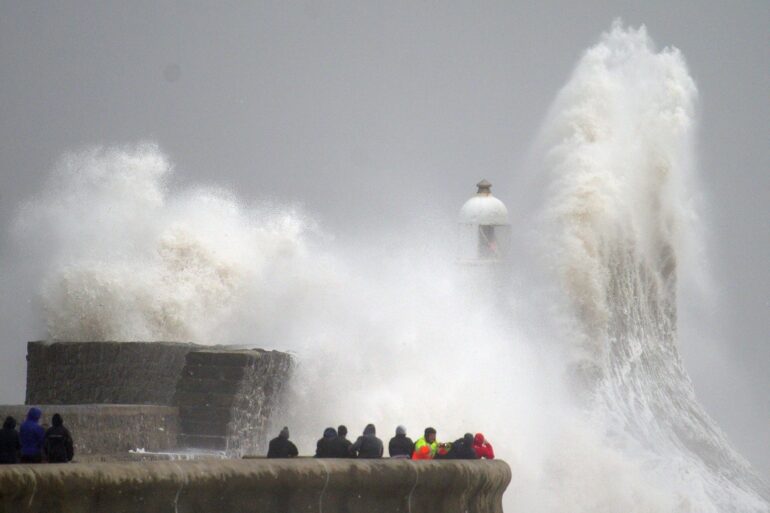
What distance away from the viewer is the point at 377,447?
28.3ft

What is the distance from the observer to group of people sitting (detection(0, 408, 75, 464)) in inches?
280

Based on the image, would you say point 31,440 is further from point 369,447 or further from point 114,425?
point 114,425

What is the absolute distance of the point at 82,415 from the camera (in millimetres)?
11242

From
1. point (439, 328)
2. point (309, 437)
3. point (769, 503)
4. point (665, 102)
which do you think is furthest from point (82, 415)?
point (665, 102)

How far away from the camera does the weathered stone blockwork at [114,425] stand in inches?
433

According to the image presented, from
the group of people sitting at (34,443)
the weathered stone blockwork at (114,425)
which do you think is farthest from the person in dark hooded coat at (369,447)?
the weathered stone blockwork at (114,425)

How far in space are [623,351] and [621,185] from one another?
14.5ft

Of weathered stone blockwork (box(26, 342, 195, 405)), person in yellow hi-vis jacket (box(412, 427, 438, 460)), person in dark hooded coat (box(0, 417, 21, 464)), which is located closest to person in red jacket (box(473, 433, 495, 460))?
person in yellow hi-vis jacket (box(412, 427, 438, 460))

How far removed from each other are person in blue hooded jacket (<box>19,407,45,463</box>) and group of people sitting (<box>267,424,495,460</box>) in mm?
Answer: 1510

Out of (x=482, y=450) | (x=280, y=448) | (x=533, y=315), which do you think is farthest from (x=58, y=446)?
(x=533, y=315)

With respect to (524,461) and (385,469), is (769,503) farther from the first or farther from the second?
(385,469)

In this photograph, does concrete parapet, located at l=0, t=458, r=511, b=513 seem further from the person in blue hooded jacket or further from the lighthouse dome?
the lighthouse dome

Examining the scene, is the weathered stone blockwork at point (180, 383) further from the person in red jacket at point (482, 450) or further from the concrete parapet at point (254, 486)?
the concrete parapet at point (254, 486)

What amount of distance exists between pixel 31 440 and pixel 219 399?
20.5 ft
